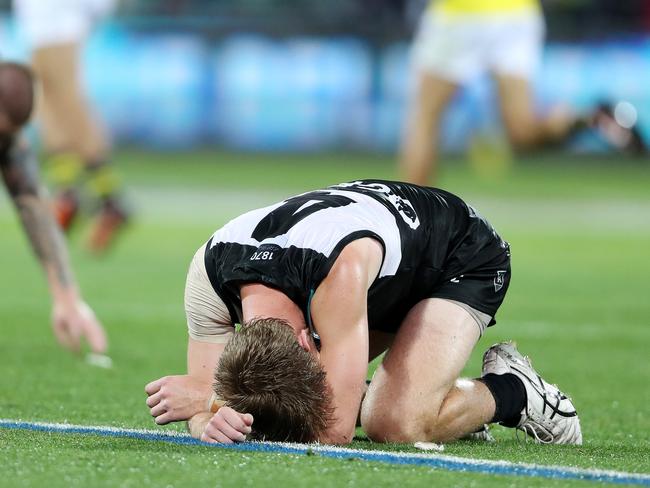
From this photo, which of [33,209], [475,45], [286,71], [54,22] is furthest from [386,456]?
[286,71]

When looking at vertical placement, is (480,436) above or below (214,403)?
below

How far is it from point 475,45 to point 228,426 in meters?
6.31

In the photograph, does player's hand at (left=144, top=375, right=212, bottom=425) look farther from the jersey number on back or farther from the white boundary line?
the jersey number on back

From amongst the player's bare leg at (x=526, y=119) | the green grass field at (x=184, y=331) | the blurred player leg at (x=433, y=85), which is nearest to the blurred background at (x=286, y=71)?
the green grass field at (x=184, y=331)

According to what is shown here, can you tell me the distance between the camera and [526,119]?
999cm

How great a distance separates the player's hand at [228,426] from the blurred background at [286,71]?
16.3 m

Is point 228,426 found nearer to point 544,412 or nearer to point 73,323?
point 544,412

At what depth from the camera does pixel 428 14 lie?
10.4 meters

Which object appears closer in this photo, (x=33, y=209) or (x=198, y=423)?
(x=198, y=423)

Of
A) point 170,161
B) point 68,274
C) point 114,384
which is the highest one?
point 68,274

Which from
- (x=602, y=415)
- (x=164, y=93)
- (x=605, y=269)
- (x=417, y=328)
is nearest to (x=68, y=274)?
(x=417, y=328)

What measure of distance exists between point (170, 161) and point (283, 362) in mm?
17987

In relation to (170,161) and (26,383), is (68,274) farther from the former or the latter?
(170,161)

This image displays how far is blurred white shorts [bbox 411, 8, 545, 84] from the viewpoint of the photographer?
9.93 m
